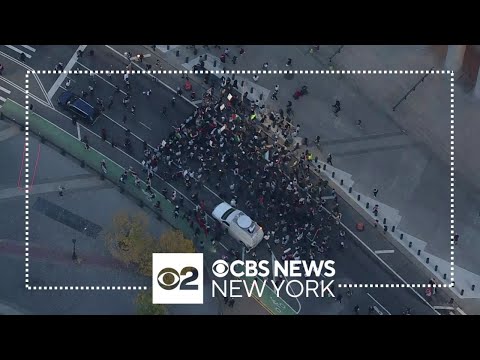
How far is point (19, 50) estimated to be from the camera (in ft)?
359

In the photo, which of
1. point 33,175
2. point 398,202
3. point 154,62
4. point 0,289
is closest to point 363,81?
point 398,202

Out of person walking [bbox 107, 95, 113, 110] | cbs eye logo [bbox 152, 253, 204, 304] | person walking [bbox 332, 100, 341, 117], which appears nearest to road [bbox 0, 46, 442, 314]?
person walking [bbox 107, 95, 113, 110]

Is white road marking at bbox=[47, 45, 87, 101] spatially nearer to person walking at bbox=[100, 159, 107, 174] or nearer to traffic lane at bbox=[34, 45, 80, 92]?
traffic lane at bbox=[34, 45, 80, 92]

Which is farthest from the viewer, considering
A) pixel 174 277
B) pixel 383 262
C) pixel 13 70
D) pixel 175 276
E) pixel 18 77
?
pixel 13 70

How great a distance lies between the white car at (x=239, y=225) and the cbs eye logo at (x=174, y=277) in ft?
19.6

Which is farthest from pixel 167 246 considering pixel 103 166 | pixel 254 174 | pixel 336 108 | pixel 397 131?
pixel 397 131

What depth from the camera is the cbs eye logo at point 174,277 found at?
309 feet

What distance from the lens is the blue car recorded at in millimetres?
105438

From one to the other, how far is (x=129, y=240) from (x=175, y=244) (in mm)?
4256

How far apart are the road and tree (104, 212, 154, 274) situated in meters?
6.22

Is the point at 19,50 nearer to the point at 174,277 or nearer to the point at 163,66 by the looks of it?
the point at 163,66

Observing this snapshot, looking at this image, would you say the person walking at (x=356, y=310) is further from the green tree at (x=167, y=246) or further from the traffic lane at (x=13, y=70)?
the traffic lane at (x=13, y=70)

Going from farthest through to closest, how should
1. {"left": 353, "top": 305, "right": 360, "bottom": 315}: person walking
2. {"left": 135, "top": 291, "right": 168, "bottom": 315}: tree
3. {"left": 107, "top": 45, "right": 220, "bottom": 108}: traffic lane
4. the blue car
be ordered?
{"left": 107, "top": 45, "right": 220, "bottom": 108}: traffic lane → the blue car → {"left": 353, "top": 305, "right": 360, "bottom": 315}: person walking → {"left": 135, "top": 291, "right": 168, "bottom": 315}: tree

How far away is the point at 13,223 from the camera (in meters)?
101
